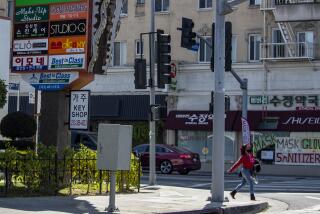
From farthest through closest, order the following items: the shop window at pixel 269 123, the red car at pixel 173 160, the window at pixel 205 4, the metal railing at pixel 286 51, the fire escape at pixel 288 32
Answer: the window at pixel 205 4 → the shop window at pixel 269 123 → the metal railing at pixel 286 51 → the fire escape at pixel 288 32 → the red car at pixel 173 160

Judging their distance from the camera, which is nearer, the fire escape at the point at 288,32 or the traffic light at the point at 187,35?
the traffic light at the point at 187,35

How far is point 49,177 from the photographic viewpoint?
57.0 feet

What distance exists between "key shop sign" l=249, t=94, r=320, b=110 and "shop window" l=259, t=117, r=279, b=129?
0.64 metres

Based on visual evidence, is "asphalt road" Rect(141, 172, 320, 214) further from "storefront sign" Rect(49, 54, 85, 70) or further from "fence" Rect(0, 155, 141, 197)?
"storefront sign" Rect(49, 54, 85, 70)

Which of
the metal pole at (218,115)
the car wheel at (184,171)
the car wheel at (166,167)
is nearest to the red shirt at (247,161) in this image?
the metal pole at (218,115)

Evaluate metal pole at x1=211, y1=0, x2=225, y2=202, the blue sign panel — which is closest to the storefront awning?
metal pole at x1=211, y1=0, x2=225, y2=202

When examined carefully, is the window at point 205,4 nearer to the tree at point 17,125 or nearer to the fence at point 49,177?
the tree at point 17,125

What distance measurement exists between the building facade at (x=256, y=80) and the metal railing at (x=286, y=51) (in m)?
0.06

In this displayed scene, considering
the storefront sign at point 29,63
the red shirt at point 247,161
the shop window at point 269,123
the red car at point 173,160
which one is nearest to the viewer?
the storefront sign at point 29,63

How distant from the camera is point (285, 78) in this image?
38438 millimetres

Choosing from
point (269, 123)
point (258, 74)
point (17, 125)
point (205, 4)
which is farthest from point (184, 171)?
point (17, 125)

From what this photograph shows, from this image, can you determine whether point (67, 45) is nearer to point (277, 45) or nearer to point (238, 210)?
point (238, 210)

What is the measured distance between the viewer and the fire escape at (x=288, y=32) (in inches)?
1449

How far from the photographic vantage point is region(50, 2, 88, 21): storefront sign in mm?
18031
